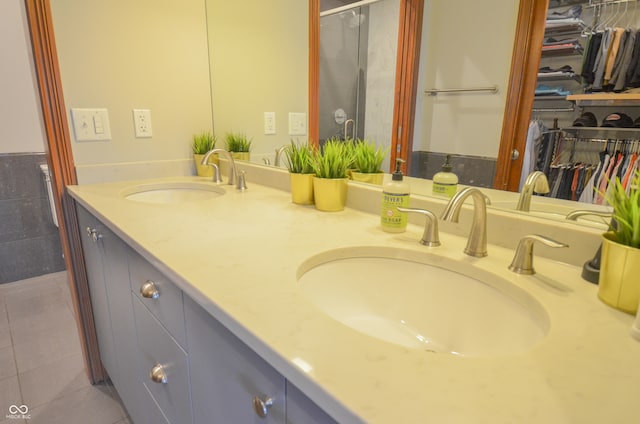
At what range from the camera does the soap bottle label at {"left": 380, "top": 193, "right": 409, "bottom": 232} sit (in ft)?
2.99

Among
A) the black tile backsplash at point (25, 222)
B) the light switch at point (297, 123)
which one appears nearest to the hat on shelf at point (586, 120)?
the light switch at point (297, 123)

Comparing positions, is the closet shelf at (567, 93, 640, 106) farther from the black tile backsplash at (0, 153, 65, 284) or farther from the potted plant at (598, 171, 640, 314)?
the black tile backsplash at (0, 153, 65, 284)

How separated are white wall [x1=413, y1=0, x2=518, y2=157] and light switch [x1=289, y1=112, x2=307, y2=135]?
64 centimetres

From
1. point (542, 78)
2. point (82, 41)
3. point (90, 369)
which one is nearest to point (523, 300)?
point (542, 78)

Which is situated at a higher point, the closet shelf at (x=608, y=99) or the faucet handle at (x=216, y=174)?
the closet shelf at (x=608, y=99)

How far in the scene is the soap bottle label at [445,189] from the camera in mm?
953

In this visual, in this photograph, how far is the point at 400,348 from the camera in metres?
0.46

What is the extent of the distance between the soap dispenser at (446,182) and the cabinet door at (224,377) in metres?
0.66

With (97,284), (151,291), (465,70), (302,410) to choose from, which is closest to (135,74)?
(97,284)

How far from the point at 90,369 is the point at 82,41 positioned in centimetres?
137
